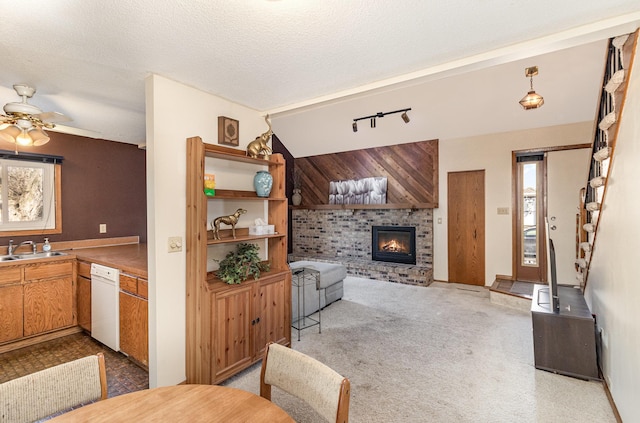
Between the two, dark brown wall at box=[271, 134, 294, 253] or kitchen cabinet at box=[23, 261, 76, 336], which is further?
dark brown wall at box=[271, 134, 294, 253]

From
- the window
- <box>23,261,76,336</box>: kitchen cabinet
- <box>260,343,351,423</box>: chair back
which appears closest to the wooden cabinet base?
<box>23,261,76,336</box>: kitchen cabinet

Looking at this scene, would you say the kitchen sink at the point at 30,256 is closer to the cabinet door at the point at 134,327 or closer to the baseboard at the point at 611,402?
the cabinet door at the point at 134,327

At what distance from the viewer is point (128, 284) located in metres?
2.69

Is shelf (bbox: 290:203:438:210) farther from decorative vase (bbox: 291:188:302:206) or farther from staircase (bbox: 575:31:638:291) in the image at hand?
staircase (bbox: 575:31:638:291)

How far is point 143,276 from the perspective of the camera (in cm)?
251

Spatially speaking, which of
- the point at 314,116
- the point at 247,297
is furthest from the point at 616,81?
the point at 314,116

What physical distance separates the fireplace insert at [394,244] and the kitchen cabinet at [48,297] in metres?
5.04

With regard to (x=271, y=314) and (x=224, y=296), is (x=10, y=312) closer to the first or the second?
(x=224, y=296)

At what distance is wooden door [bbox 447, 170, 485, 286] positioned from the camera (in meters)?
5.41

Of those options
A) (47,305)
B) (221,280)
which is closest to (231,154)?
(221,280)

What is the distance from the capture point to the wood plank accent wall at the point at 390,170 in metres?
5.85

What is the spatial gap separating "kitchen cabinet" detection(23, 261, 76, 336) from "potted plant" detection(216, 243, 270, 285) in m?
2.01

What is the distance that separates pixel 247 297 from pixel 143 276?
88cm

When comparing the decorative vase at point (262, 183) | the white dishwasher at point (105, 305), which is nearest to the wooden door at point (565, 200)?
the decorative vase at point (262, 183)
